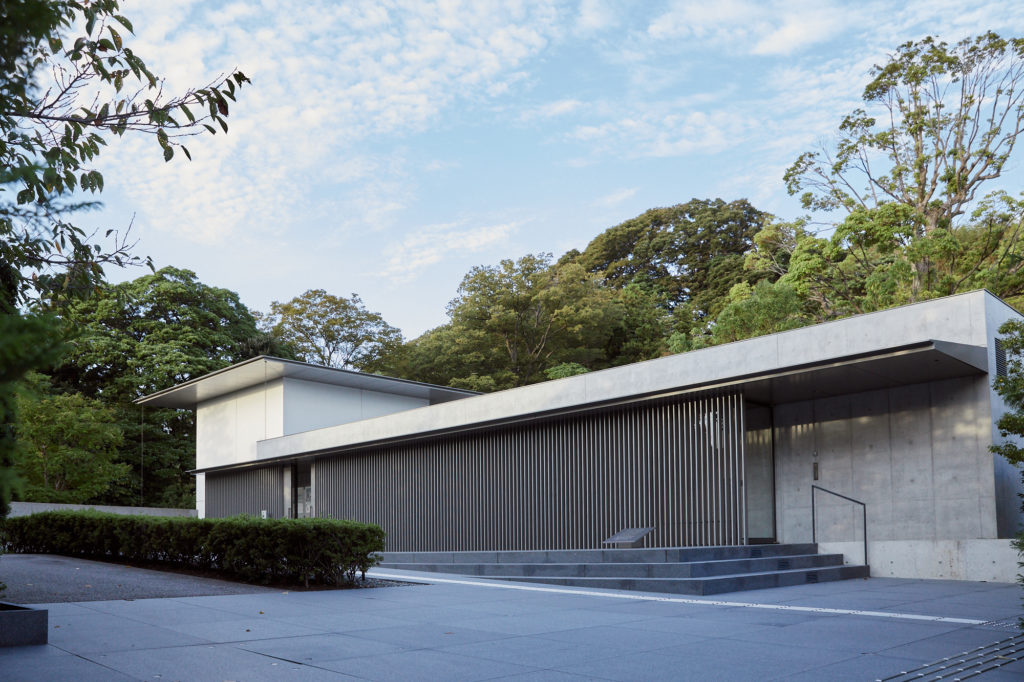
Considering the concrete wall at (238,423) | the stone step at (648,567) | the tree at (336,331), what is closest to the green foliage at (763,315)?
the stone step at (648,567)

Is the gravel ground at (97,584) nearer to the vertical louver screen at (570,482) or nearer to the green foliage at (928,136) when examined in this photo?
the vertical louver screen at (570,482)

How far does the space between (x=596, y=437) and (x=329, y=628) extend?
30.1 feet

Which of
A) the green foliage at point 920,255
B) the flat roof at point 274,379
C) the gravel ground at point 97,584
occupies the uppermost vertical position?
the green foliage at point 920,255

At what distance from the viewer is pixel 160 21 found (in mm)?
4918

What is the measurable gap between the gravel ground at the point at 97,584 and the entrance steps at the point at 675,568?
2.93 metres

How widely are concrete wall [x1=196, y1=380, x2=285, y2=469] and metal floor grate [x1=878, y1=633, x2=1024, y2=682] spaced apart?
67.1ft

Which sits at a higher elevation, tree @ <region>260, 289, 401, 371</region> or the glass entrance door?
tree @ <region>260, 289, 401, 371</region>

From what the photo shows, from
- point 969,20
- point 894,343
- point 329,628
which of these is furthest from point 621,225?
point 329,628

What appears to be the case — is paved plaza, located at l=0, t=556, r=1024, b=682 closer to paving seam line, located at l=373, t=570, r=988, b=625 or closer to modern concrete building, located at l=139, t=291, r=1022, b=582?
paving seam line, located at l=373, t=570, r=988, b=625

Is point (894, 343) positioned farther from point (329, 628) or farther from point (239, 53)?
point (239, 53)

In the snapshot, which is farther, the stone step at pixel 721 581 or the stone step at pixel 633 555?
the stone step at pixel 633 555

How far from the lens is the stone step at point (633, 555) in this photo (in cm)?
1159

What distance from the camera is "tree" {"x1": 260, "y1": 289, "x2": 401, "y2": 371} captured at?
135ft

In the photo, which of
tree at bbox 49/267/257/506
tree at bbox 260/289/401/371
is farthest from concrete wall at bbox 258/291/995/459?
tree at bbox 260/289/401/371
